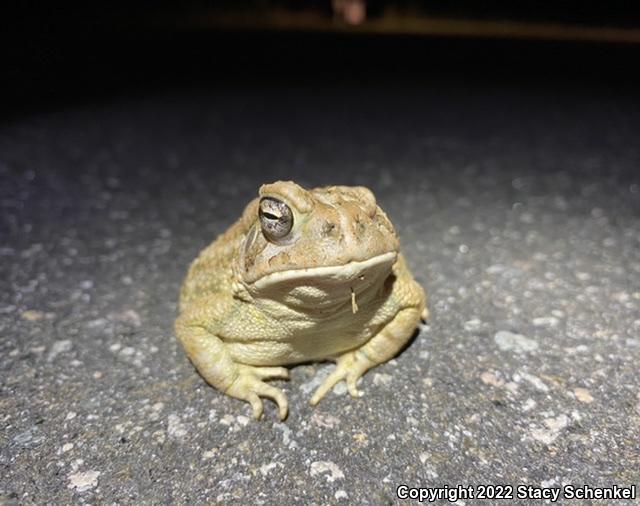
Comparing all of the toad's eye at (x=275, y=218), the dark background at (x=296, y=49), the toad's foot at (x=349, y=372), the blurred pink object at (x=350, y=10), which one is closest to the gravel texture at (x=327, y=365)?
the toad's foot at (x=349, y=372)

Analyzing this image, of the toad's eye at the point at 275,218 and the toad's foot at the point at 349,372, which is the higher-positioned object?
the toad's eye at the point at 275,218

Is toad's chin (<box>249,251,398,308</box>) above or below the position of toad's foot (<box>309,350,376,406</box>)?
above

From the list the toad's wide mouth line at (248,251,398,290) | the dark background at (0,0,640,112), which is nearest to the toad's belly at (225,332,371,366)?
the toad's wide mouth line at (248,251,398,290)

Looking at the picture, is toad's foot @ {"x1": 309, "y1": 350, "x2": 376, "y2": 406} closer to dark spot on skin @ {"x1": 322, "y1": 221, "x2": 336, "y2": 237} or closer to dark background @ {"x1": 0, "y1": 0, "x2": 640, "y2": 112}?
dark spot on skin @ {"x1": 322, "y1": 221, "x2": 336, "y2": 237}

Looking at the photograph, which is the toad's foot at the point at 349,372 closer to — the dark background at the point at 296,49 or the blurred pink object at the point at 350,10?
the dark background at the point at 296,49

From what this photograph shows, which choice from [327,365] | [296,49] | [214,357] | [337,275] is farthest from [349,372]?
[296,49]

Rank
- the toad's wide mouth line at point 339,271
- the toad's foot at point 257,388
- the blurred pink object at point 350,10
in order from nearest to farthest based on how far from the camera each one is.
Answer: the toad's wide mouth line at point 339,271 → the toad's foot at point 257,388 → the blurred pink object at point 350,10
